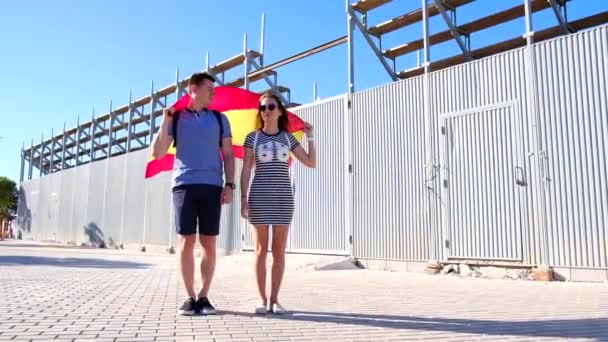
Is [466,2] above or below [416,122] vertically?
above

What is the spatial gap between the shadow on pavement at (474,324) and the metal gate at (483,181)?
420 cm

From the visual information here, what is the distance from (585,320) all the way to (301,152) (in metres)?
2.52

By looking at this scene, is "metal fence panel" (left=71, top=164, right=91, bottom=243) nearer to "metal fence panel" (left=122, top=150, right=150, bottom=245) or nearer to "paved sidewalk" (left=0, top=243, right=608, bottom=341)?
"metal fence panel" (left=122, top=150, right=150, bottom=245)

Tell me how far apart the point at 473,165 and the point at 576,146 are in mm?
1589

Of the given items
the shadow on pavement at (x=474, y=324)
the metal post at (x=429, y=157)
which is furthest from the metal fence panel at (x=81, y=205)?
the shadow on pavement at (x=474, y=324)

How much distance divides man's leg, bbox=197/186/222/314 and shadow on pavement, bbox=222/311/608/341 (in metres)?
→ 0.22

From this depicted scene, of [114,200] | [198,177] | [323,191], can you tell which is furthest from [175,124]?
[114,200]

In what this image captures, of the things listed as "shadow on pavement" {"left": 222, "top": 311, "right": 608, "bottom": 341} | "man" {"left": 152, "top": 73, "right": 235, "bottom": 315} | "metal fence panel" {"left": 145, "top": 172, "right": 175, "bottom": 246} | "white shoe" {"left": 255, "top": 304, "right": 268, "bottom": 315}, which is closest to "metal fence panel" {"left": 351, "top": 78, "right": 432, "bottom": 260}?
"shadow on pavement" {"left": 222, "top": 311, "right": 608, "bottom": 341}

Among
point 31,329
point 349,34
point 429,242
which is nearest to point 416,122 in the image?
point 429,242

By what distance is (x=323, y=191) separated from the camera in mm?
11336

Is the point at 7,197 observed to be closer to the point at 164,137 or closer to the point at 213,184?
the point at 164,137

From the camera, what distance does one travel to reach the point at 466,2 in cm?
1204

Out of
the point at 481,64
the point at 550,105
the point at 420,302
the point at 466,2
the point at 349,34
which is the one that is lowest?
the point at 420,302

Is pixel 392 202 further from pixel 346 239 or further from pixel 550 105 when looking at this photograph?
pixel 550 105
